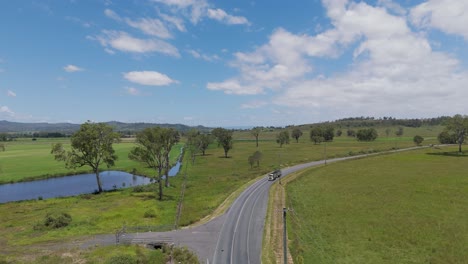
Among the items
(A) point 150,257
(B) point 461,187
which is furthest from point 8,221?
(B) point 461,187

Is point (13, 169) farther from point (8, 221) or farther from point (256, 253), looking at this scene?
point (256, 253)

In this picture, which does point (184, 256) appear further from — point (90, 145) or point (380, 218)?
point (90, 145)

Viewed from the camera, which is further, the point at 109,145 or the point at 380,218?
the point at 109,145

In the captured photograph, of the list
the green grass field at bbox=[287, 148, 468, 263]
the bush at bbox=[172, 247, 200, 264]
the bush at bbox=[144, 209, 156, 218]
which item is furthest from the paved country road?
the bush at bbox=[144, 209, 156, 218]

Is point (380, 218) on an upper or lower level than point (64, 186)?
upper

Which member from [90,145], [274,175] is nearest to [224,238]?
[274,175]

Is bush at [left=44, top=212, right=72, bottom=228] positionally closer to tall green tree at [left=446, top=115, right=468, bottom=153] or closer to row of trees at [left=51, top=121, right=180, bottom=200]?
row of trees at [left=51, top=121, right=180, bottom=200]
